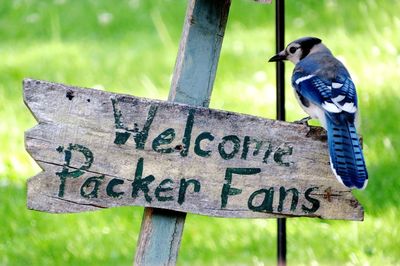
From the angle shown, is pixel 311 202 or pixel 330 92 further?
pixel 330 92

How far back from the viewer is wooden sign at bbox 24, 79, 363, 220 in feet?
11.0

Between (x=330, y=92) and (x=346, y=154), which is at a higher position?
(x=330, y=92)

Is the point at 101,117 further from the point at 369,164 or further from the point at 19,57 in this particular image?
the point at 19,57

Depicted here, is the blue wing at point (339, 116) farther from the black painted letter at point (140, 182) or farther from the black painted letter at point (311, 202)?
the black painted letter at point (140, 182)

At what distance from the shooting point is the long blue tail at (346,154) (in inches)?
132

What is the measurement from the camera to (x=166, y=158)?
3453mm

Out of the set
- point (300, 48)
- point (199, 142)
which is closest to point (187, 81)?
point (199, 142)

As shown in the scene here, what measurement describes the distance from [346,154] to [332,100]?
0.31m

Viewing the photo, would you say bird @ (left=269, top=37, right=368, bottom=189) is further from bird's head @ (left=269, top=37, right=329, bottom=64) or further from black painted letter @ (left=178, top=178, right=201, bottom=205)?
black painted letter @ (left=178, top=178, right=201, bottom=205)

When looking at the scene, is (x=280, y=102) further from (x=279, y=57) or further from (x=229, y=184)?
(x=229, y=184)

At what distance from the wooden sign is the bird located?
0.11 metres

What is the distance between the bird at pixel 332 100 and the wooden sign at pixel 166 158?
0.11 metres

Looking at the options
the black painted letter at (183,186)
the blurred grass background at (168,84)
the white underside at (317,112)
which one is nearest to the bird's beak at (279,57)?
the white underside at (317,112)

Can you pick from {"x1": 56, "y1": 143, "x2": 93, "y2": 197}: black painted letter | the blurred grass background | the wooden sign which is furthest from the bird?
the blurred grass background
